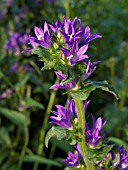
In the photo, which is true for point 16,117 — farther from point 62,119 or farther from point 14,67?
point 62,119

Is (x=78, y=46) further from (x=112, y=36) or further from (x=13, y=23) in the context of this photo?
(x=112, y=36)

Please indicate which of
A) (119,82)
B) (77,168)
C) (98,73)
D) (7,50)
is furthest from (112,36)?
(77,168)

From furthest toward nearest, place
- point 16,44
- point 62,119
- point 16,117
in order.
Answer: point 16,44
point 16,117
point 62,119

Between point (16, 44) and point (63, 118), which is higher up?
point (16, 44)

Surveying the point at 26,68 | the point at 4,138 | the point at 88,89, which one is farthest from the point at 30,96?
the point at 88,89

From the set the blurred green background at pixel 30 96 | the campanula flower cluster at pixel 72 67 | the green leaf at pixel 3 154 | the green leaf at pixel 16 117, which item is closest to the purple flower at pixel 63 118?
the campanula flower cluster at pixel 72 67

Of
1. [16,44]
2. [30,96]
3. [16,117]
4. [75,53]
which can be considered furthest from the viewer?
[30,96]

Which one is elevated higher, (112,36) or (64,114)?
(112,36)
